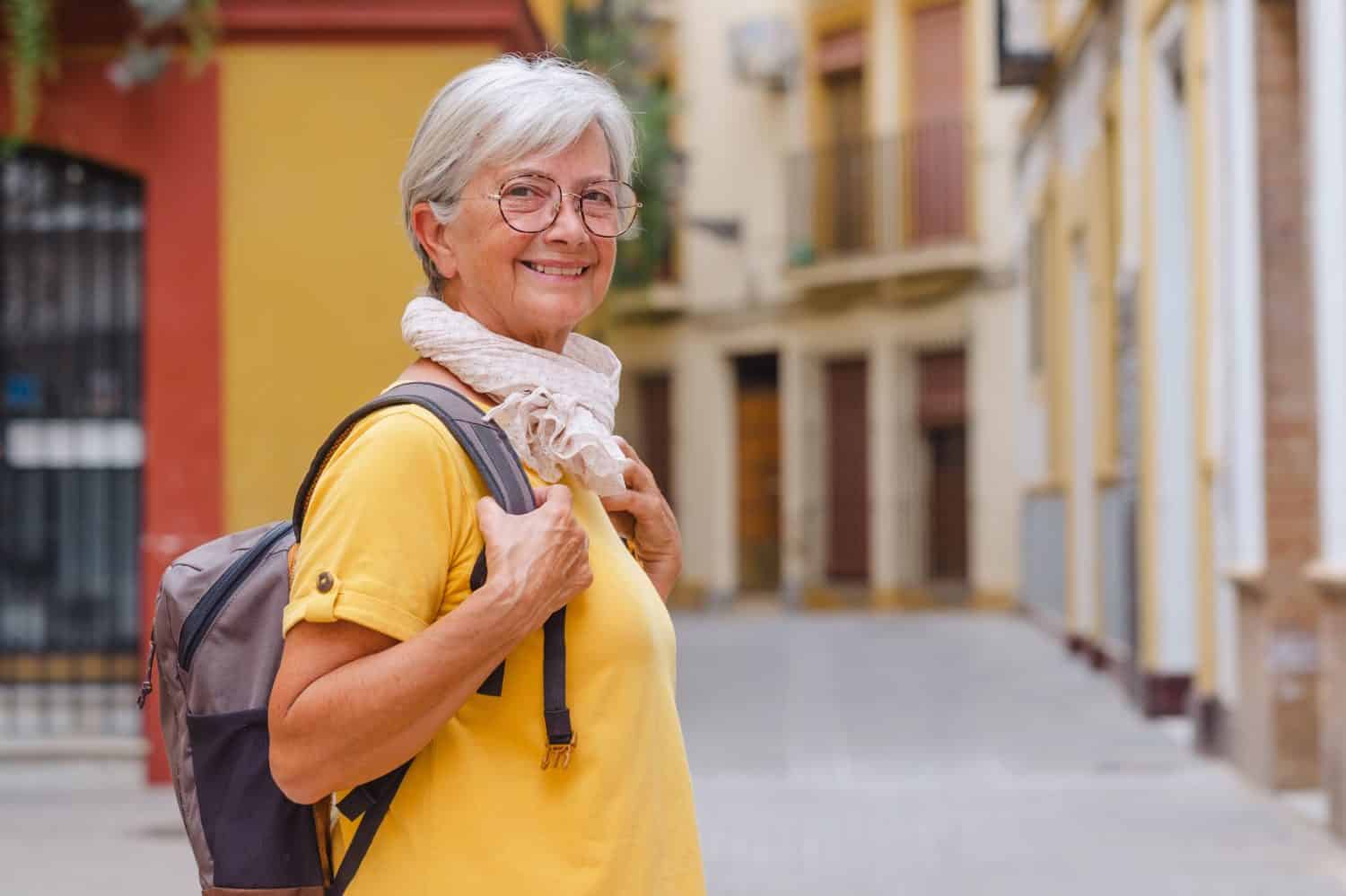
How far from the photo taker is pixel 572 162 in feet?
6.96

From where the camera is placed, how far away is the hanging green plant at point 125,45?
871 cm

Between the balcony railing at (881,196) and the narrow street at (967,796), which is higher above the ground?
the balcony railing at (881,196)

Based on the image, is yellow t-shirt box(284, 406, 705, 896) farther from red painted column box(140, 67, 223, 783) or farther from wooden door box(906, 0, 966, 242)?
wooden door box(906, 0, 966, 242)

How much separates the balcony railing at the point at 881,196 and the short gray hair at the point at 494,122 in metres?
22.1

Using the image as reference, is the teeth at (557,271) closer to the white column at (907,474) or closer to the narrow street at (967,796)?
the narrow street at (967,796)

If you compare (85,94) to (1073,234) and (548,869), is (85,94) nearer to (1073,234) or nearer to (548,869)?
(548,869)

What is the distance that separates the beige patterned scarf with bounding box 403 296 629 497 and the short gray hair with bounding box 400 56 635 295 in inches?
5.0

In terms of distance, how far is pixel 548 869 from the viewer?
199 centimetres

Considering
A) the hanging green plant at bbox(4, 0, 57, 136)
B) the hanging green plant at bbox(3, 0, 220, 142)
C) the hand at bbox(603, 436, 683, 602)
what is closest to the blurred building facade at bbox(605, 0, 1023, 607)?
the hanging green plant at bbox(3, 0, 220, 142)

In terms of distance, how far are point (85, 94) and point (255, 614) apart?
7.59 metres

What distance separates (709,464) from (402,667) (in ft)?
81.2

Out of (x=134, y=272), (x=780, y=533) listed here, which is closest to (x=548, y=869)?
(x=134, y=272)

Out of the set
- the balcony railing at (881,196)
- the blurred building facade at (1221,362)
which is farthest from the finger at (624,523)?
the balcony railing at (881,196)

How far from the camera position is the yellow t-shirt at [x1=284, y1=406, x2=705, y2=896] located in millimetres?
1908
